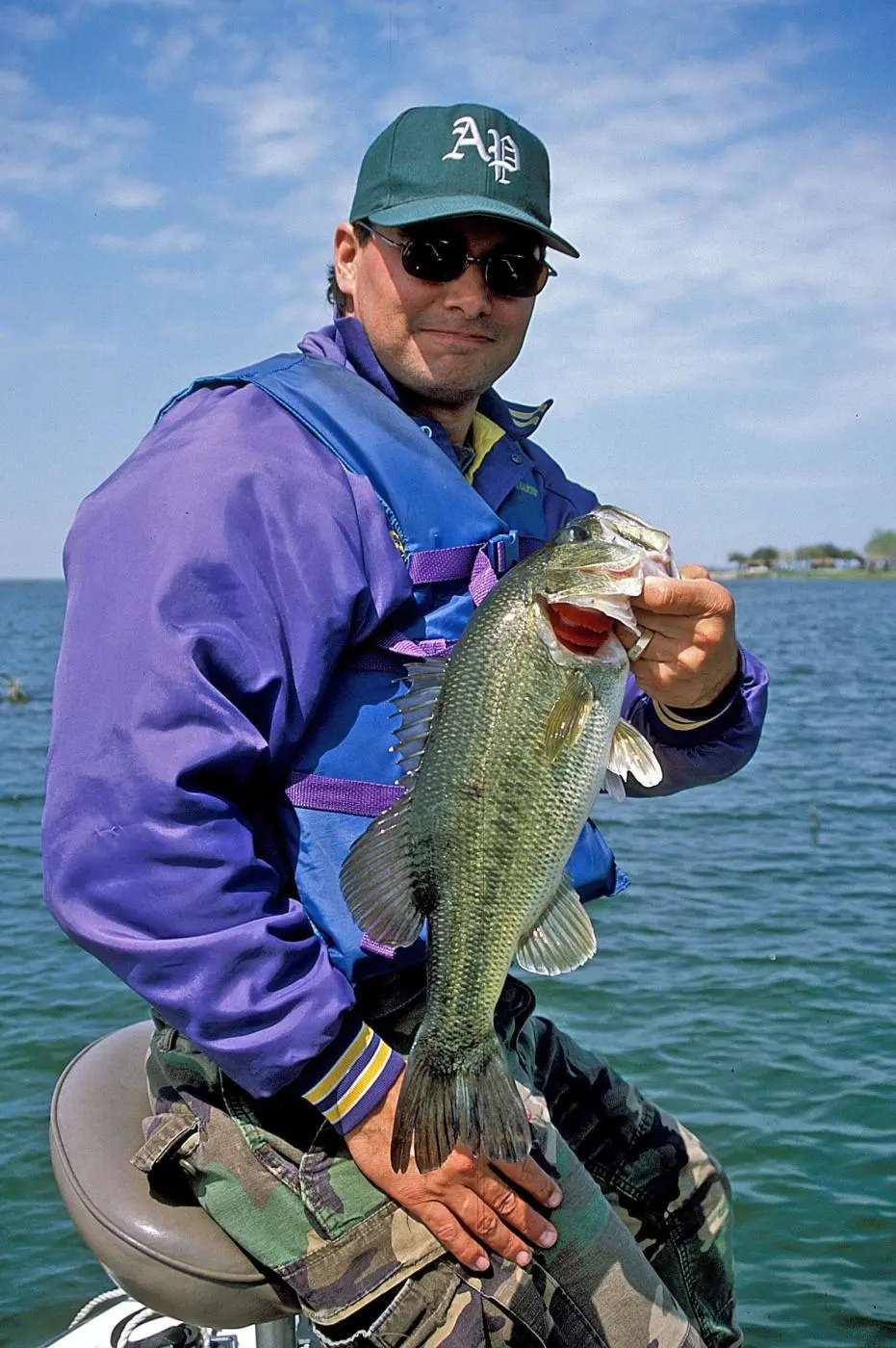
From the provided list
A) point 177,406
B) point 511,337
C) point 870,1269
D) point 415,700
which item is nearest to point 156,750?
point 415,700

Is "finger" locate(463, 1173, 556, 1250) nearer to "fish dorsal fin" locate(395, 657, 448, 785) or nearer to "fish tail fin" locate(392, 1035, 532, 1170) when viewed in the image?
"fish tail fin" locate(392, 1035, 532, 1170)

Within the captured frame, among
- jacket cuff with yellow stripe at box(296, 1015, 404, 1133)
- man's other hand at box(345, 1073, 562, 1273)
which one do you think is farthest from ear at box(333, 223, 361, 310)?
man's other hand at box(345, 1073, 562, 1273)

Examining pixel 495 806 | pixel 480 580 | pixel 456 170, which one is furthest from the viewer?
pixel 456 170

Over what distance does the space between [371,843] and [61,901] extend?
683 millimetres

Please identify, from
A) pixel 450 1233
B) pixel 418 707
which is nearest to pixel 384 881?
pixel 418 707

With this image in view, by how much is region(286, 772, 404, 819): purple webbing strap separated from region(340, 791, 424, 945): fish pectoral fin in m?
0.13

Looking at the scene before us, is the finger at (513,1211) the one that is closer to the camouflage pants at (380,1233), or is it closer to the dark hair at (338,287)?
the camouflage pants at (380,1233)

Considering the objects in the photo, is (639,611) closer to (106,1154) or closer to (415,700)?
(415,700)

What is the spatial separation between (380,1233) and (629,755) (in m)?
1.25

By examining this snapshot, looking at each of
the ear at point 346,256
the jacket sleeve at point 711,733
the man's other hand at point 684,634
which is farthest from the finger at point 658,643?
the ear at point 346,256

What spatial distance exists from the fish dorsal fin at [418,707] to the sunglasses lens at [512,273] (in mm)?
1229

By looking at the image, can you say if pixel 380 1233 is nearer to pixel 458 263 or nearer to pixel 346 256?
pixel 458 263

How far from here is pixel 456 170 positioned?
3.56 metres

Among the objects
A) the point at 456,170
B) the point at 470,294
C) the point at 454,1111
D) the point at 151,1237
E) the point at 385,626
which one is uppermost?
the point at 456,170
